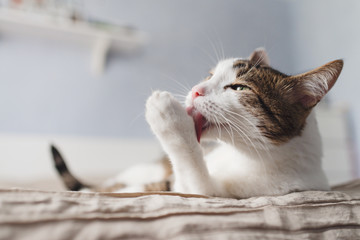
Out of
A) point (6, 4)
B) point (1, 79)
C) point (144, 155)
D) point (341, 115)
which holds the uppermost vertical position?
point (6, 4)

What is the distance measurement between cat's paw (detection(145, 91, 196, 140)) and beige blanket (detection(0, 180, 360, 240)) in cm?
13

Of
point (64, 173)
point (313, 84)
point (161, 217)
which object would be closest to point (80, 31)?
A: point (64, 173)

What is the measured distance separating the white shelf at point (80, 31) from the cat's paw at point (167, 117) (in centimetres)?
180

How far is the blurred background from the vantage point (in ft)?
6.55

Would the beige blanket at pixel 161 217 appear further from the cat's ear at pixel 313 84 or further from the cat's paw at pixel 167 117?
the cat's ear at pixel 313 84

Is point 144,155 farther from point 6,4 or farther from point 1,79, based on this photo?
point 6,4

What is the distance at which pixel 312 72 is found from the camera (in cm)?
64

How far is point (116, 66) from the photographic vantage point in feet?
7.77

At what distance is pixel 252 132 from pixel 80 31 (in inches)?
74.0

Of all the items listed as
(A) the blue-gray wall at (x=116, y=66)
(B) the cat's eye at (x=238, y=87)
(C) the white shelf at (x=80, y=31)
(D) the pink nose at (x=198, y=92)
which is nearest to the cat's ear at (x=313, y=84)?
Answer: (B) the cat's eye at (x=238, y=87)

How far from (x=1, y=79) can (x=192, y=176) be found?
2021 mm

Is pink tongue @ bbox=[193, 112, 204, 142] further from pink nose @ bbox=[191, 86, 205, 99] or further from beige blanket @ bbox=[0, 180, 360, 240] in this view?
beige blanket @ bbox=[0, 180, 360, 240]

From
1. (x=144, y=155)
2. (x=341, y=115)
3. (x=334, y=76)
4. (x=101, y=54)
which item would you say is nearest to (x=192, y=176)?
(x=334, y=76)

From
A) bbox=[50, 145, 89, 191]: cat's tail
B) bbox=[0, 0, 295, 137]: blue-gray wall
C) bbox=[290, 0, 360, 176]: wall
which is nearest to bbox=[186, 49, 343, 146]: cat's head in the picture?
bbox=[50, 145, 89, 191]: cat's tail
